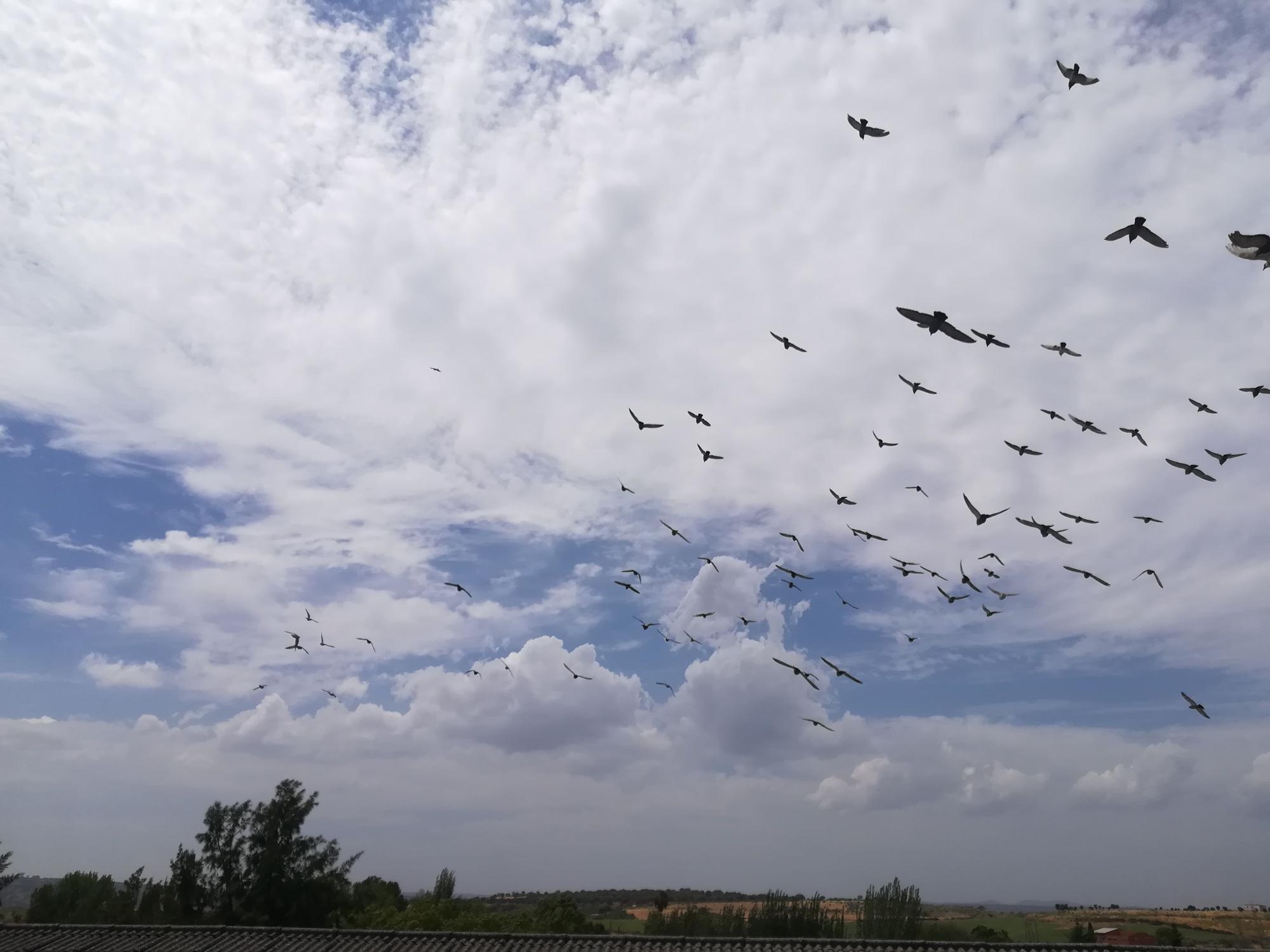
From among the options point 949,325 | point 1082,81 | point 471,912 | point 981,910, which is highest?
point 1082,81

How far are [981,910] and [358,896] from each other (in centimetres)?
10403

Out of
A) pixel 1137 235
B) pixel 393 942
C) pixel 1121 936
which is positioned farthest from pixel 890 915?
pixel 1137 235

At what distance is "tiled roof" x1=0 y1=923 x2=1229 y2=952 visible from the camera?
4675cm

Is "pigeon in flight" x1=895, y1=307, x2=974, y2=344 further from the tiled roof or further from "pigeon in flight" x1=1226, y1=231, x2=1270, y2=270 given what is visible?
the tiled roof

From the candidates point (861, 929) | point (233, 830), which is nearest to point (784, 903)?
point (861, 929)

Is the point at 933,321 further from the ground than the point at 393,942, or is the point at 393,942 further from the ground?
the point at 933,321

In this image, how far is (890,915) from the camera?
3004 inches

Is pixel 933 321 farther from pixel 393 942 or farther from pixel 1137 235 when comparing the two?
pixel 393 942

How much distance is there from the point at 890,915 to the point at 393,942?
48416 mm

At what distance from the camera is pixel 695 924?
7906 centimetres

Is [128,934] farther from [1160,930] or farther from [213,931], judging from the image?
[1160,930]

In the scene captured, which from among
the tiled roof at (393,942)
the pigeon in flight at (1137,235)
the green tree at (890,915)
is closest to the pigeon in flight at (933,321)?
the pigeon in flight at (1137,235)

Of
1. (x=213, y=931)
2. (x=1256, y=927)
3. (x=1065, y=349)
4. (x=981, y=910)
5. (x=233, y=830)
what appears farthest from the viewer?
(x=981, y=910)

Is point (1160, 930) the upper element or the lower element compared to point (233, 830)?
lower
